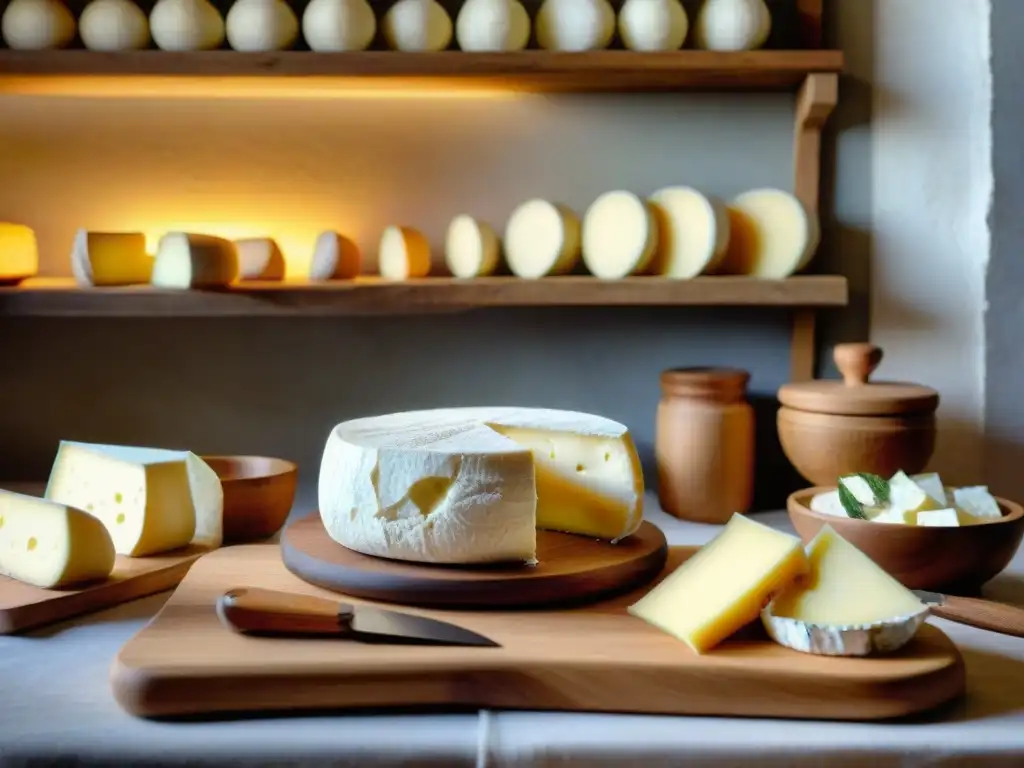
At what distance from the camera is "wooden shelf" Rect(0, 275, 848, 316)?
53.5 inches

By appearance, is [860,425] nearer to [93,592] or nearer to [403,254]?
[403,254]

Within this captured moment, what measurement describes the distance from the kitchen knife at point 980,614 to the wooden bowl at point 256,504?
78 cm

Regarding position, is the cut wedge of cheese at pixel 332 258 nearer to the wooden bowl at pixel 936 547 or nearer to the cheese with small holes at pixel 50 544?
the cheese with small holes at pixel 50 544

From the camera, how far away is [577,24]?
1.37 metres

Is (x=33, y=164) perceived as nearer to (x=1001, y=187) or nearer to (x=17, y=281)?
(x=17, y=281)

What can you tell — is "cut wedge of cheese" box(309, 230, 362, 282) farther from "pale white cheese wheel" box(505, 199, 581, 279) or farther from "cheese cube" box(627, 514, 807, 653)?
"cheese cube" box(627, 514, 807, 653)

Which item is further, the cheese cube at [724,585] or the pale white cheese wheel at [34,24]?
the pale white cheese wheel at [34,24]

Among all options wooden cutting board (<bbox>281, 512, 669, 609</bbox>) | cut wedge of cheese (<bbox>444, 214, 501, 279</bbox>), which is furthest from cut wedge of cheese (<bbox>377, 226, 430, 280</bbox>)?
wooden cutting board (<bbox>281, 512, 669, 609</bbox>)

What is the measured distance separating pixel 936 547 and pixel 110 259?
1.13 m

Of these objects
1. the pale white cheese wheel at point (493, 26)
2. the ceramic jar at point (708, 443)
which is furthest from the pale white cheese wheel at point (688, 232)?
the pale white cheese wheel at point (493, 26)

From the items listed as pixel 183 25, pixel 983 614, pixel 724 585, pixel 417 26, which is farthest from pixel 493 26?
pixel 983 614

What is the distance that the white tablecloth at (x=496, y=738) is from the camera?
2.39 ft

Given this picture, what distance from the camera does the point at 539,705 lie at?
2.64 ft

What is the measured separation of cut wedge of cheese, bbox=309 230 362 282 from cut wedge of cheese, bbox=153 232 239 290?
0.38ft
